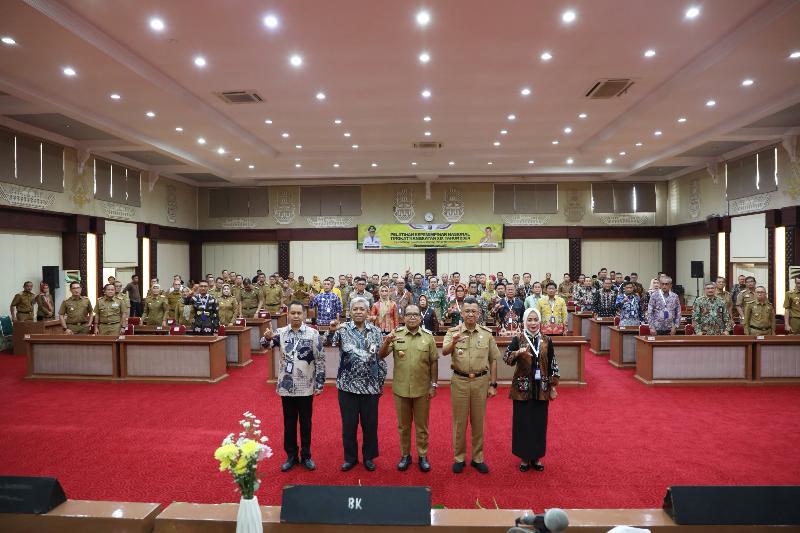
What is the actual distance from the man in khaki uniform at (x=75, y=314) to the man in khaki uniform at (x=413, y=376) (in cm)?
736

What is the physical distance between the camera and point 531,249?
17484 mm

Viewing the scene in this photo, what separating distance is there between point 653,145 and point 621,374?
24.0ft

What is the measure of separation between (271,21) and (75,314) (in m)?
6.50

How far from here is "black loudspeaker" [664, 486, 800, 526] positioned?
82.7 inches

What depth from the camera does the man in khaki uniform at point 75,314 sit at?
28.5ft

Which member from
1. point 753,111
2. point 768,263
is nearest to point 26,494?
point 753,111

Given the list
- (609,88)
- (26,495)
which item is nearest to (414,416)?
(26,495)

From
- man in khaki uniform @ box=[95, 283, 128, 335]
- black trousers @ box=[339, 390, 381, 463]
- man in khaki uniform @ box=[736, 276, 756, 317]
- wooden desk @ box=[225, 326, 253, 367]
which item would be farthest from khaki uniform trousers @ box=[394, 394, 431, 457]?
man in khaki uniform @ box=[736, 276, 756, 317]

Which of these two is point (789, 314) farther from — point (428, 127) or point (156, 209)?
point (156, 209)

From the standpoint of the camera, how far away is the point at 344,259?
17.9 meters

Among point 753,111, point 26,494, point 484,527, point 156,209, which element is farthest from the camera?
point 156,209

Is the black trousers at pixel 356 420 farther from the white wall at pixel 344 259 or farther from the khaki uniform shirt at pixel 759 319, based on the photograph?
the white wall at pixel 344 259

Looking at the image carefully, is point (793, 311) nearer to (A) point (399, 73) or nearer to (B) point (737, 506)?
(A) point (399, 73)

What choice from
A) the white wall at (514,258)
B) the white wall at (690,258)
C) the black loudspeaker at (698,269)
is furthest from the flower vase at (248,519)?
the white wall at (690,258)
